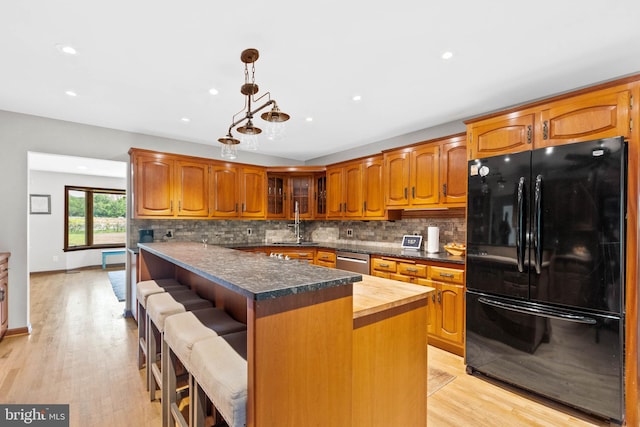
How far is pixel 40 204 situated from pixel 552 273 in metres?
9.19

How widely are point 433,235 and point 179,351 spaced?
2.99 m

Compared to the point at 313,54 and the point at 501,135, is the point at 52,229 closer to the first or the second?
the point at 313,54

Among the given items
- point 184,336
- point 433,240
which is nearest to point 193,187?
point 184,336

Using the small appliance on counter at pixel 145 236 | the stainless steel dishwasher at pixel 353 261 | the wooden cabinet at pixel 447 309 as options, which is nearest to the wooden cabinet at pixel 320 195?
the stainless steel dishwasher at pixel 353 261

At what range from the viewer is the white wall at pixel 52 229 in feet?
21.8

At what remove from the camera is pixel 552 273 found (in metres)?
2.15

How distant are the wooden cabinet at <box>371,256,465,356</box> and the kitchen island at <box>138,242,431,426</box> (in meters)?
1.37

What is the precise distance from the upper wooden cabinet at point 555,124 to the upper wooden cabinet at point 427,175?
459 mm

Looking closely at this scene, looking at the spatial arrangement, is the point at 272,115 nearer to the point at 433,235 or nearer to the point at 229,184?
the point at 433,235

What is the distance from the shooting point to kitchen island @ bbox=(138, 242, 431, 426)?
0.98m

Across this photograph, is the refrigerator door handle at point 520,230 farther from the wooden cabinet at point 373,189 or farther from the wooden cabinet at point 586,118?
the wooden cabinet at point 373,189

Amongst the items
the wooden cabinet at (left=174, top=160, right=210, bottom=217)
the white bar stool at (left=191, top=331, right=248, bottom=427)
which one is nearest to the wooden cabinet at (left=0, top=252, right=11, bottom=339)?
the wooden cabinet at (left=174, top=160, right=210, bottom=217)

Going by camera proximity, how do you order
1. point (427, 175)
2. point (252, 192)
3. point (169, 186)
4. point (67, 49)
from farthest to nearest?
point (252, 192) → point (169, 186) → point (427, 175) → point (67, 49)

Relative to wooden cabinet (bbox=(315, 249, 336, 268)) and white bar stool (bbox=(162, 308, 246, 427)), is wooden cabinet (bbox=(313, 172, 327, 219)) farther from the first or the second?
white bar stool (bbox=(162, 308, 246, 427))
